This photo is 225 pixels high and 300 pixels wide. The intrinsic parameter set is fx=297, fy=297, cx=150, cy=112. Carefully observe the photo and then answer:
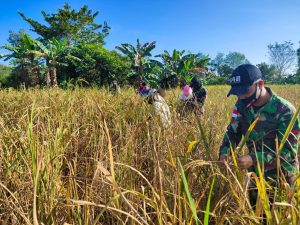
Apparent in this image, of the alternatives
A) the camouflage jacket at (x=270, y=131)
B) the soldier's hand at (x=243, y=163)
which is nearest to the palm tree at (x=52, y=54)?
the camouflage jacket at (x=270, y=131)

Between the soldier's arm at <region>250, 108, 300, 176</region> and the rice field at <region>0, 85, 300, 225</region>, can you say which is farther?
the soldier's arm at <region>250, 108, 300, 176</region>

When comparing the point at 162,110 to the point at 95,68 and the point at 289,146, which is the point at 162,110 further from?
the point at 95,68

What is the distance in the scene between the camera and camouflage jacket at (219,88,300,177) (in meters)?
1.56

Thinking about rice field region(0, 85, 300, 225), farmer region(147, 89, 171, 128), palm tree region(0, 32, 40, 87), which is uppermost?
palm tree region(0, 32, 40, 87)

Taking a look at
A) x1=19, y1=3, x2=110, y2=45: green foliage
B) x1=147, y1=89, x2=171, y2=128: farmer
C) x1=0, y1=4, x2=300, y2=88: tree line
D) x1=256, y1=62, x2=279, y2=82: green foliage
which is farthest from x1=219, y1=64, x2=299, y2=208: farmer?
x1=256, y1=62, x2=279, y2=82: green foliage

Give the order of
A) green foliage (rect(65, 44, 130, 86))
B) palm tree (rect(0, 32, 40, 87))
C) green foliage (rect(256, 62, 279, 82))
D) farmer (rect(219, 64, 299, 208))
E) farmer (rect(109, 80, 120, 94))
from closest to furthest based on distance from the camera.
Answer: farmer (rect(219, 64, 299, 208)) < farmer (rect(109, 80, 120, 94)) < palm tree (rect(0, 32, 40, 87)) < green foliage (rect(65, 44, 130, 86)) < green foliage (rect(256, 62, 279, 82))

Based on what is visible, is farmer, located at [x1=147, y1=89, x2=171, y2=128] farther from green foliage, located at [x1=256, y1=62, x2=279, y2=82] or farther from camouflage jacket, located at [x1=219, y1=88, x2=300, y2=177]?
green foliage, located at [x1=256, y1=62, x2=279, y2=82]

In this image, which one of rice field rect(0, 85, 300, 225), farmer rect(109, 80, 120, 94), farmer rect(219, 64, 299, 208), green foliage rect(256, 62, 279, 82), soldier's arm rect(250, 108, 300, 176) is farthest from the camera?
green foliage rect(256, 62, 279, 82)

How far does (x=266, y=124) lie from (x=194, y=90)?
3468 mm

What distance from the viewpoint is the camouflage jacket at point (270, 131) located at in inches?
61.4

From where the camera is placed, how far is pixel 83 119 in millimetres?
2650

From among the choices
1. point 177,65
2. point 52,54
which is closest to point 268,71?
point 177,65

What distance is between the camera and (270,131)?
4.90ft

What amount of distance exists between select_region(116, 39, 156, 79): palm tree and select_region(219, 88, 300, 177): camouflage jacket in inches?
736
